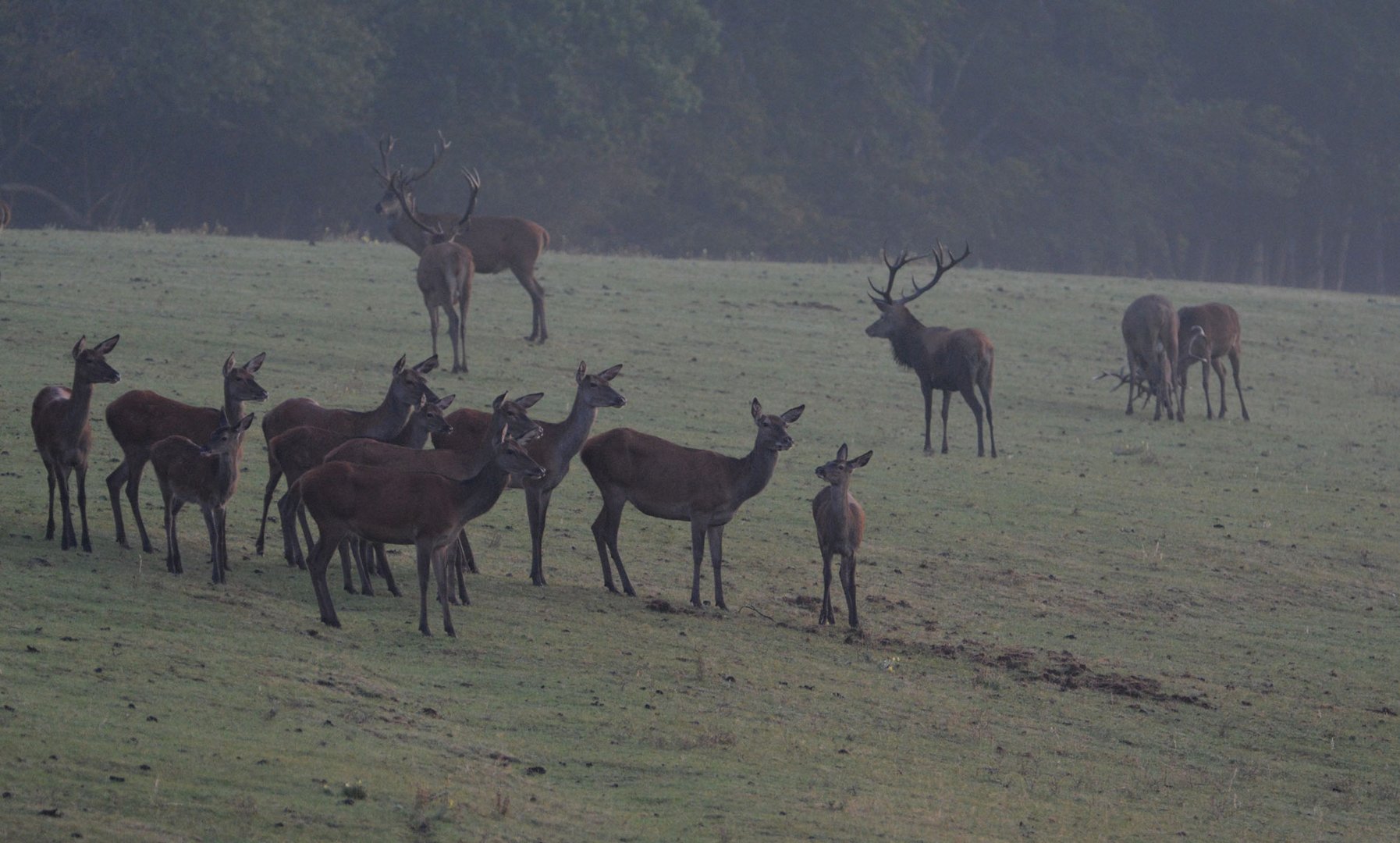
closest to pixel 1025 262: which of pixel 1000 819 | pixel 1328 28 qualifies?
pixel 1328 28

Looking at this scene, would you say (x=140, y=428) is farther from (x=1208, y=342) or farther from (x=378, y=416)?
(x=1208, y=342)

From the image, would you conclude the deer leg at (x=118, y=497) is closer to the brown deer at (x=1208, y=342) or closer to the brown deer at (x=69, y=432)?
the brown deer at (x=69, y=432)

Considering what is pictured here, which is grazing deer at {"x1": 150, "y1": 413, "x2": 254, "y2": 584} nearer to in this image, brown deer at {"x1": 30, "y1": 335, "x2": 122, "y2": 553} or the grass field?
the grass field

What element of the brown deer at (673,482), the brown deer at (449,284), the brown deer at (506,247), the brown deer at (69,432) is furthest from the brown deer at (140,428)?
the brown deer at (506,247)

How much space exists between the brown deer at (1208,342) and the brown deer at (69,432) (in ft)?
55.2

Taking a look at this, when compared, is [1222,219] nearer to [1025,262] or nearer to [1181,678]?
[1025,262]

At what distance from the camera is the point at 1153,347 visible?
25.6m

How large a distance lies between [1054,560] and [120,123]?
126 feet

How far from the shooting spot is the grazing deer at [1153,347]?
25406 millimetres

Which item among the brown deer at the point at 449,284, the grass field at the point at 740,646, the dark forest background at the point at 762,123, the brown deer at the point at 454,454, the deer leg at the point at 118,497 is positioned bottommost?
the grass field at the point at 740,646

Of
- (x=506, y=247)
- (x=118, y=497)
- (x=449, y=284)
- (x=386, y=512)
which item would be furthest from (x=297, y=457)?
(x=506, y=247)

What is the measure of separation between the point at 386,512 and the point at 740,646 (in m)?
2.43

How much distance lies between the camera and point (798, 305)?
3091cm

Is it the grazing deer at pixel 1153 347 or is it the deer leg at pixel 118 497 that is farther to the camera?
the grazing deer at pixel 1153 347
